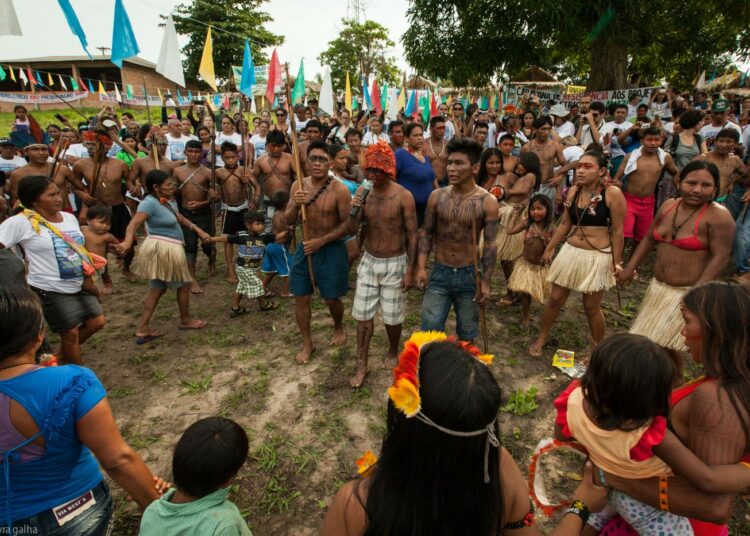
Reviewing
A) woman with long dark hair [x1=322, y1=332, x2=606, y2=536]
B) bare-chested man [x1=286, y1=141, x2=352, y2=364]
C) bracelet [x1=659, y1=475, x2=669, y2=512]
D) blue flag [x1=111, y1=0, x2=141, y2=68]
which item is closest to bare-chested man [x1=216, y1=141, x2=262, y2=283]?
blue flag [x1=111, y1=0, x2=141, y2=68]

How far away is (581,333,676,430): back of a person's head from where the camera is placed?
143 centimetres

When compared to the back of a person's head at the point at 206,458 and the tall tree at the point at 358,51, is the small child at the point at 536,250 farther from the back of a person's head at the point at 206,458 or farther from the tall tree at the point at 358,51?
the tall tree at the point at 358,51

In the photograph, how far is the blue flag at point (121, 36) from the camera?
5980mm

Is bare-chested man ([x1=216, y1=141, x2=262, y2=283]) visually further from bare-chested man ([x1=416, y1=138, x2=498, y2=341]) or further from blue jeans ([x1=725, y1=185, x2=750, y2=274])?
blue jeans ([x1=725, y1=185, x2=750, y2=274])

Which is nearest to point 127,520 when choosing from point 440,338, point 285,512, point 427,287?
point 285,512

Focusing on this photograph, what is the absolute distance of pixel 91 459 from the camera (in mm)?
1792

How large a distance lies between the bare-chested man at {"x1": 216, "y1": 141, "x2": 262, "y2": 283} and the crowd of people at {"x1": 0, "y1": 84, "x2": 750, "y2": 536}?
0.10ft

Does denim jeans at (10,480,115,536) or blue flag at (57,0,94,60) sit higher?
blue flag at (57,0,94,60)

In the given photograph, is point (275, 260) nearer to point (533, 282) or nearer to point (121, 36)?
point (533, 282)

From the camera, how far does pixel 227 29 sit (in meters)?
34.6

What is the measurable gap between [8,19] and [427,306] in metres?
5.58

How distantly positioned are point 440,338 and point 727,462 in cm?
113

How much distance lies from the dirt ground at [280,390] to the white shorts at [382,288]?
25.2 inches

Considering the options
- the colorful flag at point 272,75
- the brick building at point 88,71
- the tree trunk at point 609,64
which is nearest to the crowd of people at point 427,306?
the colorful flag at point 272,75
